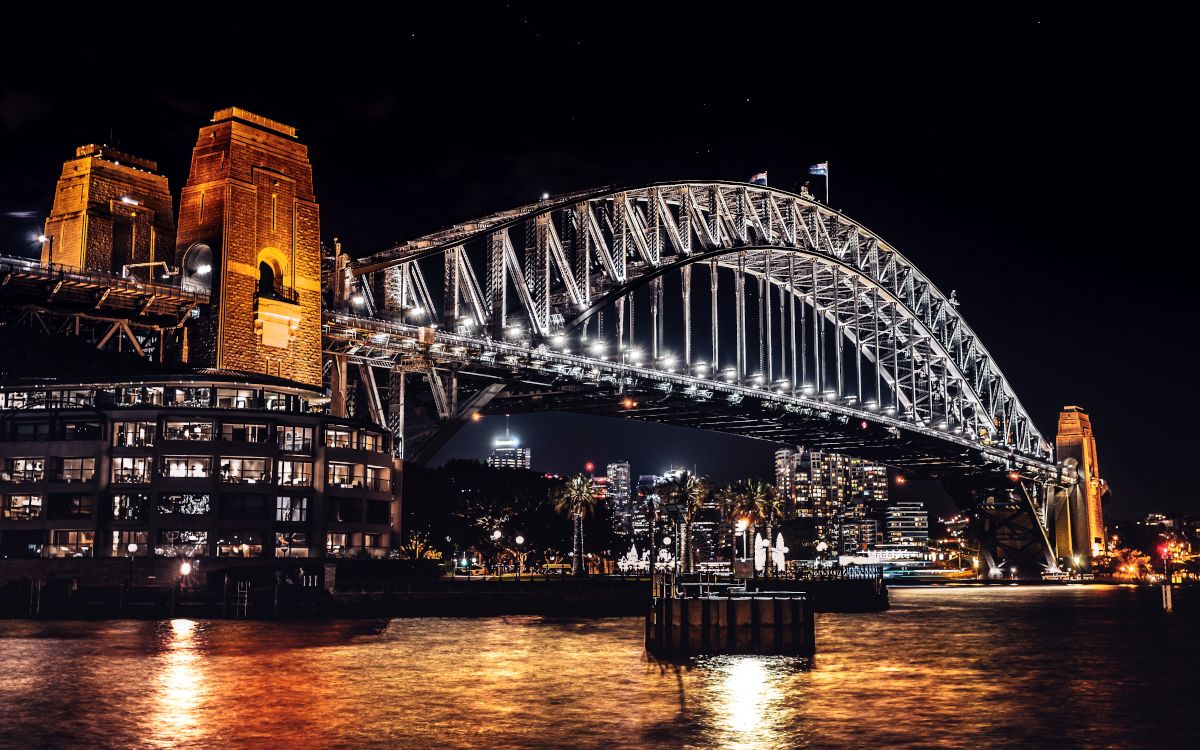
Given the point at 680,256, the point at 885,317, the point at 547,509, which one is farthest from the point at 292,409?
the point at 885,317

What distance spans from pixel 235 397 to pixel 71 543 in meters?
13.2

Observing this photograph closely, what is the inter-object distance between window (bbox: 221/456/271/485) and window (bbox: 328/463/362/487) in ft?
15.1

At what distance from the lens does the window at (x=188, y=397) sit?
3265 inches

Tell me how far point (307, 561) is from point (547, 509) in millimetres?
51343

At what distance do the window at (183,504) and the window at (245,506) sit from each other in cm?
105

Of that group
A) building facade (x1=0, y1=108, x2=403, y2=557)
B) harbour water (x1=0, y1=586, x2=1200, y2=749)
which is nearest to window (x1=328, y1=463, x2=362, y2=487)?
building facade (x1=0, y1=108, x2=403, y2=557)

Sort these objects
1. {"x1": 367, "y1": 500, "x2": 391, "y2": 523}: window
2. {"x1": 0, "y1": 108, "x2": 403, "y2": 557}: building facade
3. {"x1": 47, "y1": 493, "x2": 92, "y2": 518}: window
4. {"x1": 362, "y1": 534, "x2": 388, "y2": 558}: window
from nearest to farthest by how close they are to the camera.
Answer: {"x1": 0, "y1": 108, "x2": 403, "y2": 557}: building facade < {"x1": 47, "y1": 493, "x2": 92, "y2": 518}: window < {"x1": 362, "y1": 534, "x2": 388, "y2": 558}: window < {"x1": 367, "y1": 500, "x2": 391, "y2": 523}: window

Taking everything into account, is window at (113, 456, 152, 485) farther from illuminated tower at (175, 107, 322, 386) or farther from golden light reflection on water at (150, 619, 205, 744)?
golden light reflection on water at (150, 619, 205, 744)

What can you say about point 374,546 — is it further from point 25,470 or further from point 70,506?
point 25,470

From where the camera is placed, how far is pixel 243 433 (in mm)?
83688

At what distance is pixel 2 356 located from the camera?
3410 inches

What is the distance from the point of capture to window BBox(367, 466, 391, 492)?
90562 mm

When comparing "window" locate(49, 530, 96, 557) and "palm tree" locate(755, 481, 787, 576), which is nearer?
"window" locate(49, 530, 96, 557)

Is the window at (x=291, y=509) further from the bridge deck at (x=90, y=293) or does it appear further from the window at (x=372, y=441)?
the bridge deck at (x=90, y=293)
